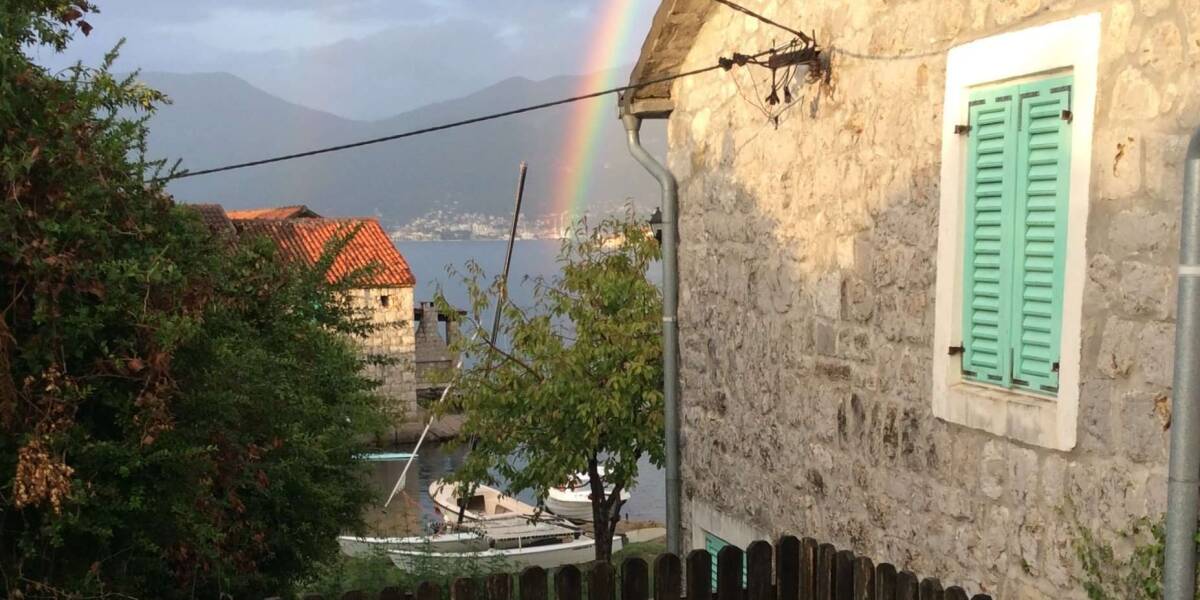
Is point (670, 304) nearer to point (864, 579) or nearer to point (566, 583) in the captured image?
point (864, 579)

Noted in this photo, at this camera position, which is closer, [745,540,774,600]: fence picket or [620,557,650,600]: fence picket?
[620,557,650,600]: fence picket

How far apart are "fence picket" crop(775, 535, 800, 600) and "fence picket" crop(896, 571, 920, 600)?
2.01 feet

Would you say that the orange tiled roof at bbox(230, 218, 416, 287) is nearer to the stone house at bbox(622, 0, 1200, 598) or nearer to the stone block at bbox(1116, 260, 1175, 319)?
the stone house at bbox(622, 0, 1200, 598)

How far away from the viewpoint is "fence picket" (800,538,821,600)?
466 cm

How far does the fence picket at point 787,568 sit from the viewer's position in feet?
15.5

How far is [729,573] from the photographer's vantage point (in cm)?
461

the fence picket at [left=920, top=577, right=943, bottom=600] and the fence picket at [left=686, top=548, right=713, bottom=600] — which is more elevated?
the fence picket at [left=920, top=577, right=943, bottom=600]

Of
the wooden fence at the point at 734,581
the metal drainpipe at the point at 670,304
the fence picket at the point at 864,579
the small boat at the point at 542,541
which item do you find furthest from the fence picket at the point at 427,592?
the small boat at the point at 542,541

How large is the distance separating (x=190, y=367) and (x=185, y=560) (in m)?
0.70

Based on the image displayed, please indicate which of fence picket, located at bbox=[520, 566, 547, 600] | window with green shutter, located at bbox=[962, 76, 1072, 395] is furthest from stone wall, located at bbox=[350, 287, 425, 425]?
window with green shutter, located at bbox=[962, 76, 1072, 395]

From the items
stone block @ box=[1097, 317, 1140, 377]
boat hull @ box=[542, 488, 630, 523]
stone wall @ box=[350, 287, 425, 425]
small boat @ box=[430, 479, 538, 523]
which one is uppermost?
stone block @ box=[1097, 317, 1140, 377]

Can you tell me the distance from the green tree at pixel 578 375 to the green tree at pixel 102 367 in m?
6.47

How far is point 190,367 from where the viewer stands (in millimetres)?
4422

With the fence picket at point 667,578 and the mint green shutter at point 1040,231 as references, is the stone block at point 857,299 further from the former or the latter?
the fence picket at point 667,578
